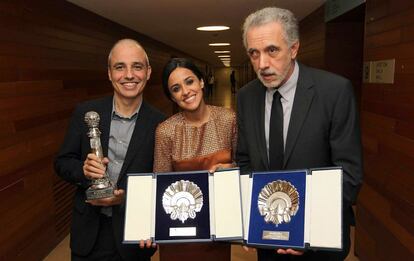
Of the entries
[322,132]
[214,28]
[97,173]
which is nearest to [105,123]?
[97,173]

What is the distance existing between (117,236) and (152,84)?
6.43m

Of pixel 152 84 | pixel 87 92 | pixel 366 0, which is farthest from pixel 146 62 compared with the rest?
pixel 152 84

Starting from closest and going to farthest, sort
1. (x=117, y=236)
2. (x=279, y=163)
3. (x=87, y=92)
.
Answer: (x=279, y=163) < (x=117, y=236) < (x=87, y=92)

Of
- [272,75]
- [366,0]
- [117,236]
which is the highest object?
[366,0]

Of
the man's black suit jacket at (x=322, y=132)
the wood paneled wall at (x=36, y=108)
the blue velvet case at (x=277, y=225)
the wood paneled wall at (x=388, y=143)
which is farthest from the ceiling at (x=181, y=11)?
the blue velvet case at (x=277, y=225)

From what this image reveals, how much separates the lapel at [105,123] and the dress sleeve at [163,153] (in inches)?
9.3

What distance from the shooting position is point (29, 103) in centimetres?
318

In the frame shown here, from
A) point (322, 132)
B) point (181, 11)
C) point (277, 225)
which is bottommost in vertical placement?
point (277, 225)

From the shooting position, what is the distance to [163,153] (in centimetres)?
186

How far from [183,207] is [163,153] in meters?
0.33

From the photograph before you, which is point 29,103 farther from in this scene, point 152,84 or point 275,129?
point 152,84

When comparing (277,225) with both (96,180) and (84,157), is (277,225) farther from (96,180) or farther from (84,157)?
(84,157)

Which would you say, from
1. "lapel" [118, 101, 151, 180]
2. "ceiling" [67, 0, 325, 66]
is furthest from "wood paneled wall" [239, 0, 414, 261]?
"lapel" [118, 101, 151, 180]

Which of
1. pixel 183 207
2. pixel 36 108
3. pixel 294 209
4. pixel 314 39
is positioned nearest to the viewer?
pixel 294 209
